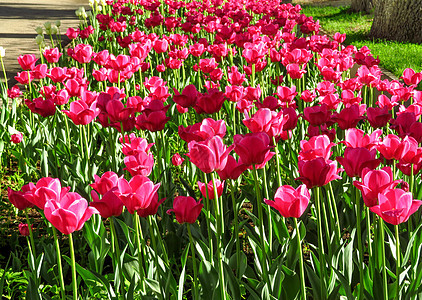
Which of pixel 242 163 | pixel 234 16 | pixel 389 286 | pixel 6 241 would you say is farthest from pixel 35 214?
pixel 234 16

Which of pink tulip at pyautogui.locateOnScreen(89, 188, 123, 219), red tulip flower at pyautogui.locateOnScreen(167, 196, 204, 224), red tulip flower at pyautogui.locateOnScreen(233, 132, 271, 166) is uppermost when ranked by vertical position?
red tulip flower at pyautogui.locateOnScreen(233, 132, 271, 166)

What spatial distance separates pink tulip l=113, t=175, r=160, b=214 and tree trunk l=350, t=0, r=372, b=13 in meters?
10.8

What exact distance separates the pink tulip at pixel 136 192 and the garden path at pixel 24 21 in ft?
15.5

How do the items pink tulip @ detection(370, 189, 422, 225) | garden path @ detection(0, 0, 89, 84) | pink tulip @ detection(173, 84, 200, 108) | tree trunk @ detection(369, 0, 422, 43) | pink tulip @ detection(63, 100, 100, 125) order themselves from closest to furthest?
pink tulip @ detection(370, 189, 422, 225) → pink tulip @ detection(63, 100, 100, 125) → pink tulip @ detection(173, 84, 200, 108) → tree trunk @ detection(369, 0, 422, 43) → garden path @ detection(0, 0, 89, 84)

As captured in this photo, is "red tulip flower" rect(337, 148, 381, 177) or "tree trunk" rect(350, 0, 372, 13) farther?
"tree trunk" rect(350, 0, 372, 13)

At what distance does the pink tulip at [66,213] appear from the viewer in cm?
137

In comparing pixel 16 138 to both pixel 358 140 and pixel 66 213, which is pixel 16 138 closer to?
pixel 66 213

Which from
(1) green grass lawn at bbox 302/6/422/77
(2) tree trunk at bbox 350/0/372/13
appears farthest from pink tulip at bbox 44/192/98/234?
(2) tree trunk at bbox 350/0/372/13

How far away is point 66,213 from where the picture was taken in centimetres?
137

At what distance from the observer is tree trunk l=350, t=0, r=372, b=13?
1133cm

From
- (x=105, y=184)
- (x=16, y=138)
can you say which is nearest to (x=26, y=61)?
(x=16, y=138)

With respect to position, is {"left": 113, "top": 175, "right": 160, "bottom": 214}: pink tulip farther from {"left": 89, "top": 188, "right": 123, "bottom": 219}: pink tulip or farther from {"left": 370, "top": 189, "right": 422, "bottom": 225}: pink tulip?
{"left": 370, "top": 189, "right": 422, "bottom": 225}: pink tulip

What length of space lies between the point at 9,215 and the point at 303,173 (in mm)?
2155

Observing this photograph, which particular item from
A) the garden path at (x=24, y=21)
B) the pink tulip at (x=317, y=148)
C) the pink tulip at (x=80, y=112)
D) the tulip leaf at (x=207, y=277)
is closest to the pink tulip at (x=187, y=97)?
the pink tulip at (x=80, y=112)
